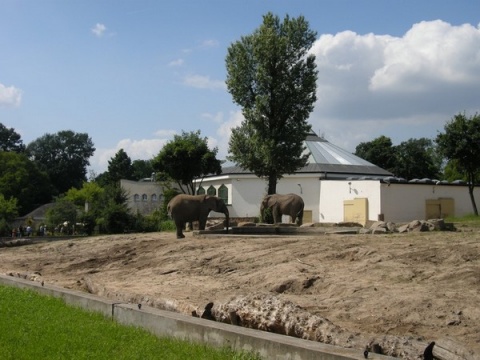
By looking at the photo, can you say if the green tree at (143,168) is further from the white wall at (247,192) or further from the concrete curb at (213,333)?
the concrete curb at (213,333)

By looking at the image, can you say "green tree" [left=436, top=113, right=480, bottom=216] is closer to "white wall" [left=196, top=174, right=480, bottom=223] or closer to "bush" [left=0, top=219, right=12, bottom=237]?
"white wall" [left=196, top=174, right=480, bottom=223]

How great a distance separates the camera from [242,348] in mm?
8352

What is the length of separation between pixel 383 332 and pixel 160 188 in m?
66.6

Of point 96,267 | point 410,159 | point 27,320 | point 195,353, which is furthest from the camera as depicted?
point 410,159

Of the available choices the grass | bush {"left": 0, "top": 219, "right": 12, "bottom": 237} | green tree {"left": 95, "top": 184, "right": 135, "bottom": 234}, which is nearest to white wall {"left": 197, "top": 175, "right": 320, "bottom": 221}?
green tree {"left": 95, "top": 184, "right": 135, "bottom": 234}

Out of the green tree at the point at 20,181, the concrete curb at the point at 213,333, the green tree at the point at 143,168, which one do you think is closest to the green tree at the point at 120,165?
the green tree at the point at 20,181

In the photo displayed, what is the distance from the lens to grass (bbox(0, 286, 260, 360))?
824 cm

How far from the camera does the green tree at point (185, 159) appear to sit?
2297 inches

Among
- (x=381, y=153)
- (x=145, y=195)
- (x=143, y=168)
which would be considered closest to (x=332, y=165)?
(x=145, y=195)

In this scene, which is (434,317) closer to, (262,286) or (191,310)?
(191,310)

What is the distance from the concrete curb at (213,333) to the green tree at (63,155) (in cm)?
11504

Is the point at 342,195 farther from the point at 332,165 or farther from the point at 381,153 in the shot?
the point at 381,153

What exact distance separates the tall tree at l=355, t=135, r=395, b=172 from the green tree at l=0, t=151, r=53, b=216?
152 ft

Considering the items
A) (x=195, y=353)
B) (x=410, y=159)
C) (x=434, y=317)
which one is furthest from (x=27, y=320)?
(x=410, y=159)
